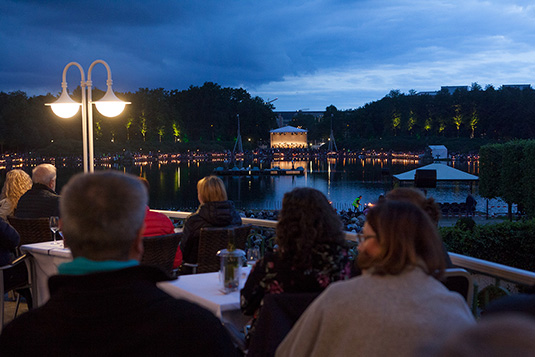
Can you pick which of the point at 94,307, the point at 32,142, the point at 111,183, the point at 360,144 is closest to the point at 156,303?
the point at 94,307

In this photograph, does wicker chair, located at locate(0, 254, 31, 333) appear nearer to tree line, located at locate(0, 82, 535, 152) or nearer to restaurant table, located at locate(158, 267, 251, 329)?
restaurant table, located at locate(158, 267, 251, 329)

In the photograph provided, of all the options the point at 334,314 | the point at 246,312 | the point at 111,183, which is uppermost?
the point at 111,183

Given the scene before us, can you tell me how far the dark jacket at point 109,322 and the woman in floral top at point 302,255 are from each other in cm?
120

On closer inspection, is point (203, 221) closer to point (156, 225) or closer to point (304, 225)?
point (156, 225)

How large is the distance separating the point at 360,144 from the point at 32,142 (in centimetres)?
6861

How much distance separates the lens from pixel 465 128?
357 ft

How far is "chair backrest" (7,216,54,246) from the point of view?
223 inches

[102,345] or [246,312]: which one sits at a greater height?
[102,345]

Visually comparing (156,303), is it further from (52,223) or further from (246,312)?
(52,223)

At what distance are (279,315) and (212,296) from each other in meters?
1.08

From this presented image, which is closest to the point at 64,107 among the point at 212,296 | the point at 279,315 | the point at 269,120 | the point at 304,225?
the point at 212,296

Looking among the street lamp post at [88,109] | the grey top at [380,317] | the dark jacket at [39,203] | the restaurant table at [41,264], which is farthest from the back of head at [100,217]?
the street lamp post at [88,109]

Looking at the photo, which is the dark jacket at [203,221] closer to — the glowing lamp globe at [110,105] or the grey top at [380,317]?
the glowing lamp globe at [110,105]

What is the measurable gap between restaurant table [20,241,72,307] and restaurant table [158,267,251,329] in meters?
1.95
